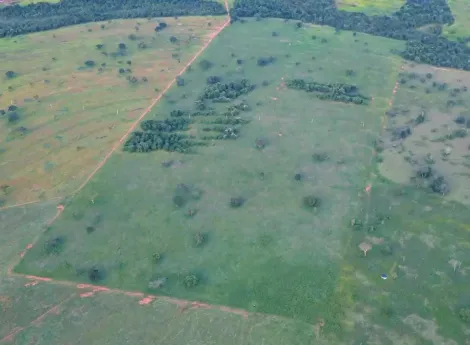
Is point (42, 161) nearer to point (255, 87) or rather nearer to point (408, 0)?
point (255, 87)

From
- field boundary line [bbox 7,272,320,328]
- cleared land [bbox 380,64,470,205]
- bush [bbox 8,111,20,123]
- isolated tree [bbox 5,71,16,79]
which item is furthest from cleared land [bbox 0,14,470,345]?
isolated tree [bbox 5,71,16,79]

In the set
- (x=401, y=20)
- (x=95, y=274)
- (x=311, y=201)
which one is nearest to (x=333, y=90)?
(x=311, y=201)

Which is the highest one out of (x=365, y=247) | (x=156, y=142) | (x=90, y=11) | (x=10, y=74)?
(x=90, y=11)

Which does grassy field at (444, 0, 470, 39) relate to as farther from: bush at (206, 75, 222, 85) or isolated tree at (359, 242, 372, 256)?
isolated tree at (359, 242, 372, 256)

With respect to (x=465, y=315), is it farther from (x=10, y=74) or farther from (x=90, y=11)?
(x=90, y=11)

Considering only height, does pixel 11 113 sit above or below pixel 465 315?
above

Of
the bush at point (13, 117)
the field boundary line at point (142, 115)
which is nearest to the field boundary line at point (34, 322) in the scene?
the field boundary line at point (142, 115)
